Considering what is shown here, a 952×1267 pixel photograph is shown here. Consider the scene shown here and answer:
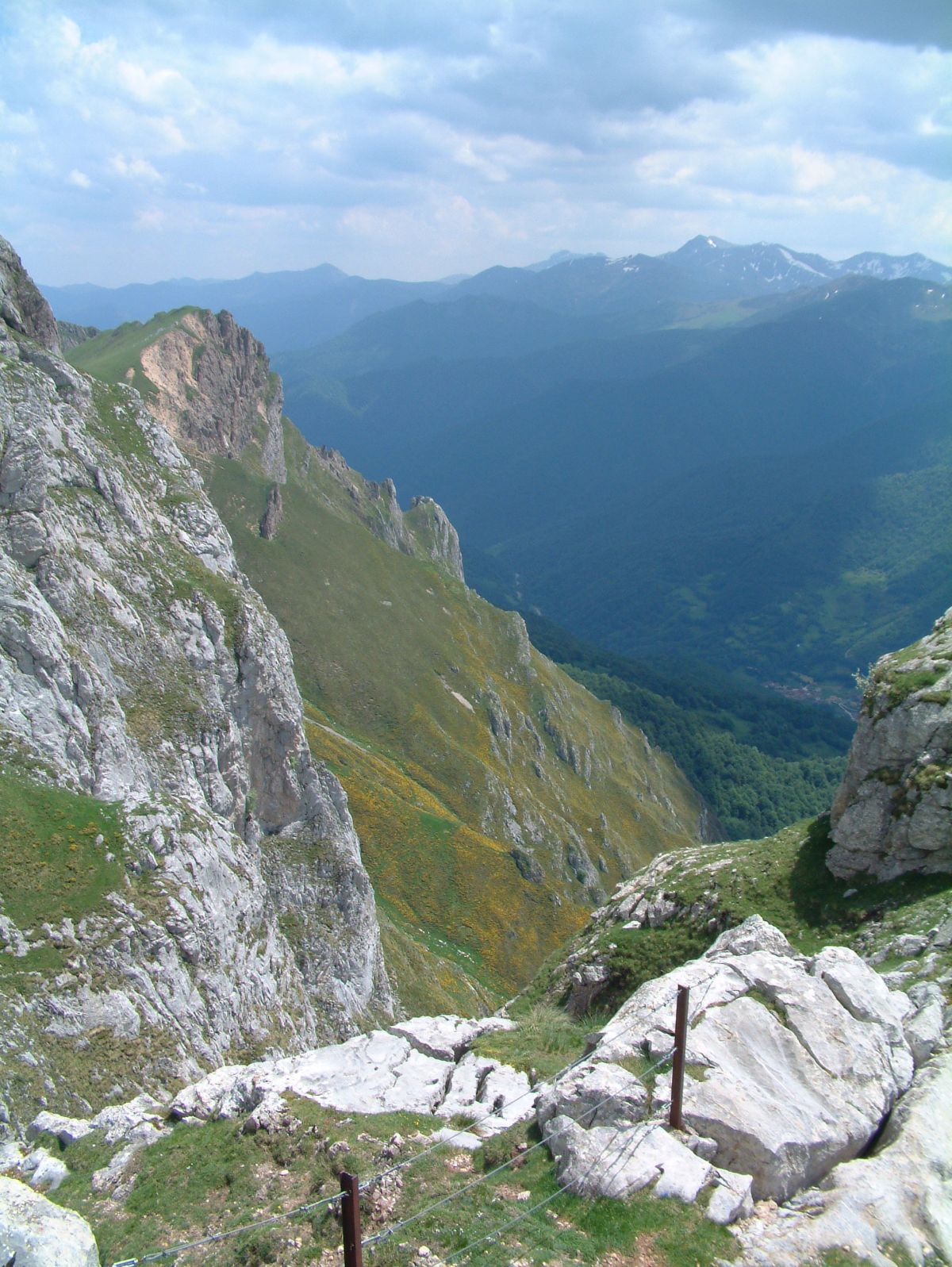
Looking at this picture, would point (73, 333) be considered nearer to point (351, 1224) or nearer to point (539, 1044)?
point (539, 1044)

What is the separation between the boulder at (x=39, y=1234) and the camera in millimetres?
12758

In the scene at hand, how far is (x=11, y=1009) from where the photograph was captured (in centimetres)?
2891

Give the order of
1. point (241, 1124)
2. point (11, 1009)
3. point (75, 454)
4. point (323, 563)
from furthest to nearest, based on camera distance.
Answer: point (323, 563)
point (75, 454)
point (11, 1009)
point (241, 1124)

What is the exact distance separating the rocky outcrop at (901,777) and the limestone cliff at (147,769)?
101 feet

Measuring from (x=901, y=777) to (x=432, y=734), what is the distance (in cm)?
9561

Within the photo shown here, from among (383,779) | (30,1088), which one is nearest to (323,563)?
(383,779)

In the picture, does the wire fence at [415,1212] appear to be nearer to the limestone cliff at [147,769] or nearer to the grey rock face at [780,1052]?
the grey rock face at [780,1052]

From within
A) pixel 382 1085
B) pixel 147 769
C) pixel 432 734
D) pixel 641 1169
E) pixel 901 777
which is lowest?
pixel 432 734

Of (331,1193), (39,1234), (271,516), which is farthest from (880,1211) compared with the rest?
(271,516)

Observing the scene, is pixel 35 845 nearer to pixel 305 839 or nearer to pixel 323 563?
pixel 305 839

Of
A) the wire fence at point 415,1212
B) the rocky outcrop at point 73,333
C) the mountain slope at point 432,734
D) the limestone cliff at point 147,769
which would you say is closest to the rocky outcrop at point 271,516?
the mountain slope at point 432,734

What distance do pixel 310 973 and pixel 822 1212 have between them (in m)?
46.4

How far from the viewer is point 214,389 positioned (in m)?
149

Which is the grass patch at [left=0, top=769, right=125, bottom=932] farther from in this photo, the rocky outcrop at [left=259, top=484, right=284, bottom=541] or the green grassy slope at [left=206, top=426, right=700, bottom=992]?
the rocky outcrop at [left=259, top=484, right=284, bottom=541]
